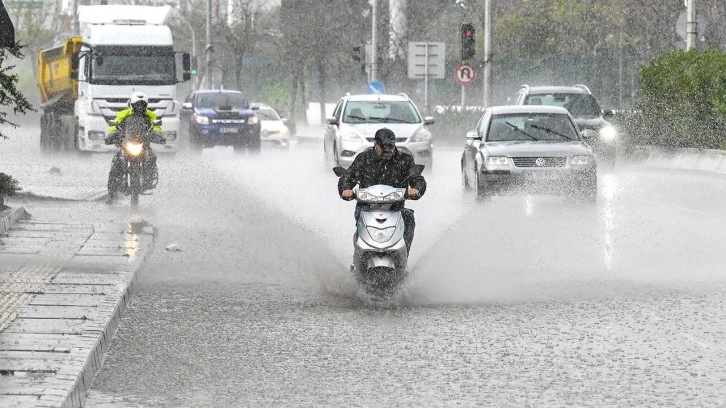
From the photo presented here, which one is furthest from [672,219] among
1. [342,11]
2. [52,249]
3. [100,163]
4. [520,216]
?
[342,11]

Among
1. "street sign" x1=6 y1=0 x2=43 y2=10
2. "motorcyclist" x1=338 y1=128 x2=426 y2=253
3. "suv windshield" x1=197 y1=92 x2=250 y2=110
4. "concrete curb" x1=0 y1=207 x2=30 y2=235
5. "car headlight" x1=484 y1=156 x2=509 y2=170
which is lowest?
"concrete curb" x1=0 y1=207 x2=30 y2=235

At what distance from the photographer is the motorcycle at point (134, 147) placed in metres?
22.4

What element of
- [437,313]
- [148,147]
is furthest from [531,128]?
[437,313]

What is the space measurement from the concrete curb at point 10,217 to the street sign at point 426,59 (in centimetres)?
3357

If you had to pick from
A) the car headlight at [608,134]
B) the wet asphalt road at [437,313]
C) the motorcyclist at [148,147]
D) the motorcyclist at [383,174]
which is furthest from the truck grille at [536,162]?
the motorcyclist at [383,174]

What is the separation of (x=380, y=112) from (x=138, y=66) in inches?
294

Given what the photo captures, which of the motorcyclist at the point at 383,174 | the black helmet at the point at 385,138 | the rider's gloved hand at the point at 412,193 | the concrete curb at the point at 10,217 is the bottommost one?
the concrete curb at the point at 10,217

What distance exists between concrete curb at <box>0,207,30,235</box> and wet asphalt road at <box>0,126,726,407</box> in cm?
129

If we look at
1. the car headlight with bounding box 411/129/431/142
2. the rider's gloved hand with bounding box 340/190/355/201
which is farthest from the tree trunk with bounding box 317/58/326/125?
the rider's gloved hand with bounding box 340/190/355/201

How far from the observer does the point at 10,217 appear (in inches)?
730

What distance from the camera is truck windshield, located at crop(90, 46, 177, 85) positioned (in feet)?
128

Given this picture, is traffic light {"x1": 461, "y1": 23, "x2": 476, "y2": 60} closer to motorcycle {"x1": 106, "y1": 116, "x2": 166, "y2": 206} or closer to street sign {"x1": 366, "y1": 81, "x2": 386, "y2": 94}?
street sign {"x1": 366, "y1": 81, "x2": 386, "y2": 94}

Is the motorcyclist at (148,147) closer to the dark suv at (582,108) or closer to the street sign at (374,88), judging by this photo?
the dark suv at (582,108)

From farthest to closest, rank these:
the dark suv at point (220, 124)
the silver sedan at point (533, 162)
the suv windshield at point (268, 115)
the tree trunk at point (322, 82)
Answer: the tree trunk at point (322, 82) < the suv windshield at point (268, 115) < the dark suv at point (220, 124) < the silver sedan at point (533, 162)
